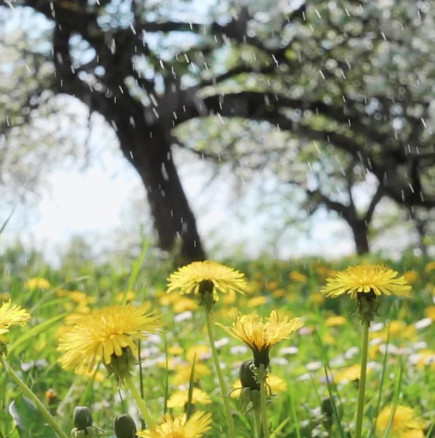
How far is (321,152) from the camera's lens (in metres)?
10.3

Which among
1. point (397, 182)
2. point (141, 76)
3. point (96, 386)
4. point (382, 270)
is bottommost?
point (96, 386)

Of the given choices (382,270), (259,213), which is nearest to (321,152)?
(259,213)

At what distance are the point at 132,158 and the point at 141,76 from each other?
0.97 m

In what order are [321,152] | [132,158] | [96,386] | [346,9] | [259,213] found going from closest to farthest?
[96,386]
[346,9]
[132,158]
[321,152]
[259,213]

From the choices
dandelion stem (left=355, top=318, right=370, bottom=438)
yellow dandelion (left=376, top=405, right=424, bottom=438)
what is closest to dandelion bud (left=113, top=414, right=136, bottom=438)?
dandelion stem (left=355, top=318, right=370, bottom=438)

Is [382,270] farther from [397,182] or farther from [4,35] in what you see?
[397,182]

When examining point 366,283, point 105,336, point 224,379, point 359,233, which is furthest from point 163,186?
point 105,336

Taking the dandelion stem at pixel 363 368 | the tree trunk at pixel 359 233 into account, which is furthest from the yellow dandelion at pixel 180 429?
the tree trunk at pixel 359 233

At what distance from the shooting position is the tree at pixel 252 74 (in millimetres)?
7230

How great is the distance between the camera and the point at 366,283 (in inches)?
38.4

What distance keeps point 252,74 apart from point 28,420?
7515 mm

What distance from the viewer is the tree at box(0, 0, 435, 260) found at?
7.23 metres

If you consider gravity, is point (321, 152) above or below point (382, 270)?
above

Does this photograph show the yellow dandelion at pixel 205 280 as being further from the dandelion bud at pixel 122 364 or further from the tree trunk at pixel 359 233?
the tree trunk at pixel 359 233
